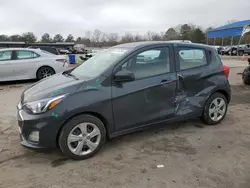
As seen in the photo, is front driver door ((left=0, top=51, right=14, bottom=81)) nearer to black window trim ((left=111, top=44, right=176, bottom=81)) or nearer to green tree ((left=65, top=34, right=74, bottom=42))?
black window trim ((left=111, top=44, right=176, bottom=81))

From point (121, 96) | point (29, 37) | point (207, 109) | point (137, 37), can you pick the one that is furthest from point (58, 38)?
point (121, 96)

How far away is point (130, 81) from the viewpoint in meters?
3.63

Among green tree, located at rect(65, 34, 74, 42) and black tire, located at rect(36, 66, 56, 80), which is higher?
green tree, located at rect(65, 34, 74, 42)

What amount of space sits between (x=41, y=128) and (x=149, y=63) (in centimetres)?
194

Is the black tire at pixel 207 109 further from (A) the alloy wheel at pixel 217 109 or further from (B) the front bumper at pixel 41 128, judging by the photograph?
(B) the front bumper at pixel 41 128

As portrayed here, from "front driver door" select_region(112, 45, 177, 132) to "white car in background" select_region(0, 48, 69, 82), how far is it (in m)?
6.77

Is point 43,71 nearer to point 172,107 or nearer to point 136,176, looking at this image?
point 172,107

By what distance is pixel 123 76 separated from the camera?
3.46 m

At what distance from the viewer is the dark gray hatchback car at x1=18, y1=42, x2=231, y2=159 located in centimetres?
321

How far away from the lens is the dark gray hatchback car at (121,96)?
3.21 meters

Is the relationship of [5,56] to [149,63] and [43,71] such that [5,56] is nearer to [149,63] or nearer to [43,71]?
[43,71]

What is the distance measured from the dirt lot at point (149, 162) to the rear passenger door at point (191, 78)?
0.50 metres

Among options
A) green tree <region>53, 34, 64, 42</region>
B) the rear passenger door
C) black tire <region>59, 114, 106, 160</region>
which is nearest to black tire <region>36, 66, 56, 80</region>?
the rear passenger door

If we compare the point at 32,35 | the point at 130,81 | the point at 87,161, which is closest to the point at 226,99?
the point at 130,81
